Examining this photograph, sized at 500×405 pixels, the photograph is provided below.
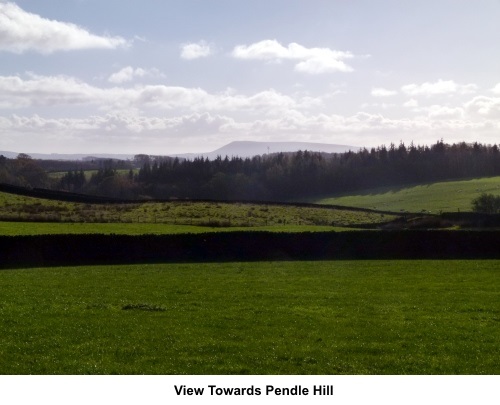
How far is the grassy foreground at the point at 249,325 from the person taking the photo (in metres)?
13.0

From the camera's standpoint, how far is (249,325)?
56.2ft

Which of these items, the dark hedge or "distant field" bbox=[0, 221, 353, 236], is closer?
the dark hedge

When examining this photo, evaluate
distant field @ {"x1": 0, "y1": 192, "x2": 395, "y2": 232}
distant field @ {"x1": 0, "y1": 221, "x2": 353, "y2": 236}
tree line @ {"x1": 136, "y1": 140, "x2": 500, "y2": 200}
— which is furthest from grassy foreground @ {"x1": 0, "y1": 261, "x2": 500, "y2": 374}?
tree line @ {"x1": 136, "y1": 140, "x2": 500, "y2": 200}

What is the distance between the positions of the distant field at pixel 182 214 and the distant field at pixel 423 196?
30740 mm

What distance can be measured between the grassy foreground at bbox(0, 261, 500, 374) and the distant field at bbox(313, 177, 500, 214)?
7457 centimetres

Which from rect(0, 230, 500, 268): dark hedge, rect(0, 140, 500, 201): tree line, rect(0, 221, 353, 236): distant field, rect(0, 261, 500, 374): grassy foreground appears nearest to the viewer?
rect(0, 261, 500, 374): grassy foreground

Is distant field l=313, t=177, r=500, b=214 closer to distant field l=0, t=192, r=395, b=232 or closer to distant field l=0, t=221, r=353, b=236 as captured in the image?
distant field l=0, t=192, r=395, b=232

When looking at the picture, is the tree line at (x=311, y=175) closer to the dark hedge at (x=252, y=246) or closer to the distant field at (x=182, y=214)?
the distant field at (x=182, y=214)

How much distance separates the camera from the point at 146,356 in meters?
13.5

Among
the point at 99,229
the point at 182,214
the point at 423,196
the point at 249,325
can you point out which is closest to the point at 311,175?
the point at 423,196

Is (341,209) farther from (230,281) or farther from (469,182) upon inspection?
(469,182)

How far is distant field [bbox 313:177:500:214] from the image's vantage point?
4067 inches

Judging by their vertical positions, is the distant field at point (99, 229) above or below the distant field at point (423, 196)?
below

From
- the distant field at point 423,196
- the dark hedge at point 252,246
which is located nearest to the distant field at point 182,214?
the dark hedge at point 252,246
